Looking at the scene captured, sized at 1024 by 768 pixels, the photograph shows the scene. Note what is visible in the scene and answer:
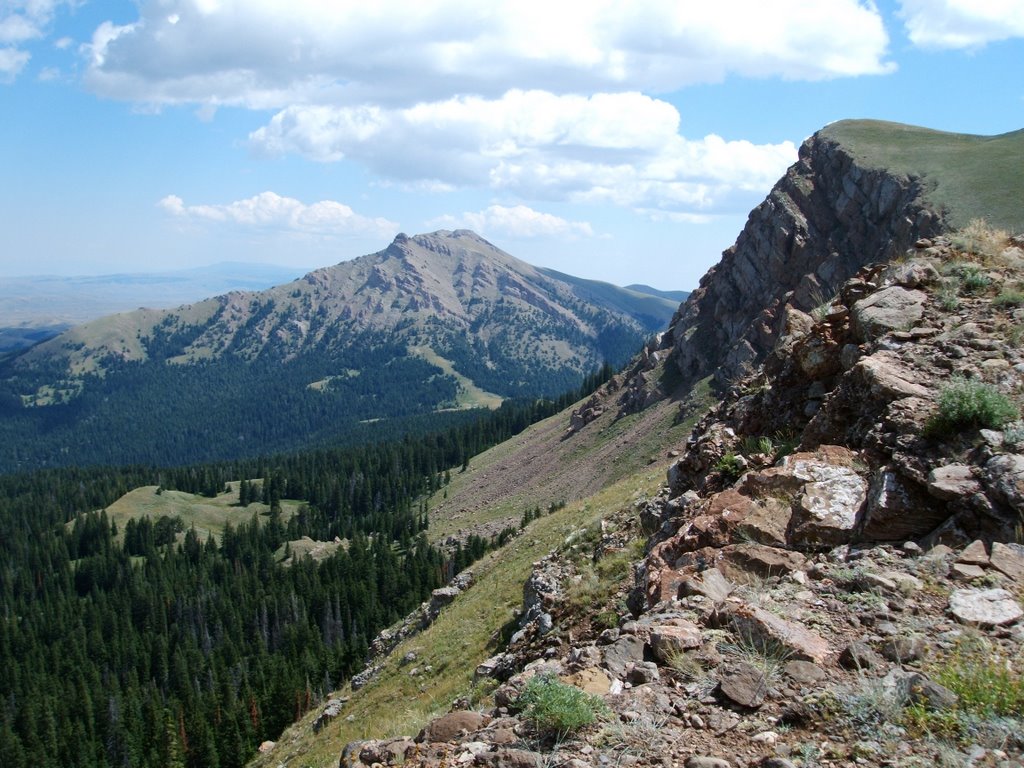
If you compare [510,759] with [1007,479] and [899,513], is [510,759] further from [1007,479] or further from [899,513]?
[1007,479]

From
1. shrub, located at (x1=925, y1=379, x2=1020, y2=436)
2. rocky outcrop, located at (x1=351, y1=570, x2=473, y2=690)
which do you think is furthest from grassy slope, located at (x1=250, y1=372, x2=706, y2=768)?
shrub, located at (x1=925, y1=379, x2=1020, y2=436)

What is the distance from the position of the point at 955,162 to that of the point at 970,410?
111 metres

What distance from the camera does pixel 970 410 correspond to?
1125 centimetres

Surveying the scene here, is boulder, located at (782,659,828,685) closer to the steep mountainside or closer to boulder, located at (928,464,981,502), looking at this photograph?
boulder, located at (928,464,981,502)

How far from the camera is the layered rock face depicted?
95000 mm

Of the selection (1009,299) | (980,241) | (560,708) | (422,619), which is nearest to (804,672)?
(560,708)

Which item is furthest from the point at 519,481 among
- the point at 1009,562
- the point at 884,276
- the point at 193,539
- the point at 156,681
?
the point at 1009,562

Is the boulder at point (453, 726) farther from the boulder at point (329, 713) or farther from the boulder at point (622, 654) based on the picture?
the boulder at point (329, 713)

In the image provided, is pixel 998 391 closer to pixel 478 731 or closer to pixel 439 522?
pixel 478 731

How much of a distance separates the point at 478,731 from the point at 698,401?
9369 centimetres

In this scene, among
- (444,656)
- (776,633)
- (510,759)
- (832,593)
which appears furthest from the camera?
(444,656)

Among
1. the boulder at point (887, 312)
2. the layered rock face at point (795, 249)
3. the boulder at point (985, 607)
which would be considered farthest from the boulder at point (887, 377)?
the layered rock face at point (795, 249)

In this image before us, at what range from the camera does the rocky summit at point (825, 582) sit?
7164 mm

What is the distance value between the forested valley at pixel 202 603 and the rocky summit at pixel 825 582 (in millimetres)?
52816
